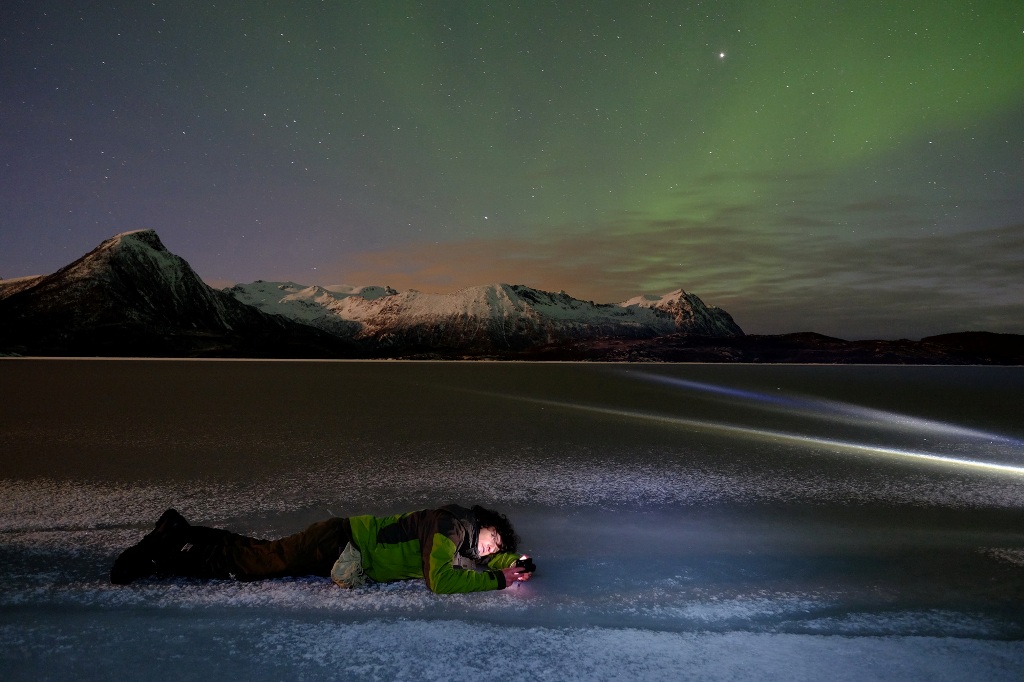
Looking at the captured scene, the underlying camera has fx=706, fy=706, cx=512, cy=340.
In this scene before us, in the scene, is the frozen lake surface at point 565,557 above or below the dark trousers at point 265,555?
below

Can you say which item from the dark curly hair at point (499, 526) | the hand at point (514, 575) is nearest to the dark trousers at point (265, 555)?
the dark curly hair at point (499, 526)

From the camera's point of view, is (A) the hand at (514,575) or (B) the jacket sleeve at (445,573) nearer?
(B) the jacket sleeve at (445,573)

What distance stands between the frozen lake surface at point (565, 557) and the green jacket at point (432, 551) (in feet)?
0.54

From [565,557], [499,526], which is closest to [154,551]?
[499,526]

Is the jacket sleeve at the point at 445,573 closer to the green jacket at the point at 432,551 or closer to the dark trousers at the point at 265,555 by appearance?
the green jacket at the point at 432,551

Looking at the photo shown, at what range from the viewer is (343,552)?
557 centimetres

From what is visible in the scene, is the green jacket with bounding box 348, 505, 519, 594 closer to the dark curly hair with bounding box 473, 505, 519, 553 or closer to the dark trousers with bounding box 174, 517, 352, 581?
the dark curly hair with bounding box 473, 505, 519, 553

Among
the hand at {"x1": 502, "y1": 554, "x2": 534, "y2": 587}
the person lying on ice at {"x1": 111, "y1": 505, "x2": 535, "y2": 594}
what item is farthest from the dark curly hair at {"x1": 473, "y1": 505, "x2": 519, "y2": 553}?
the hand at {"x1": 502, "y1": 554, "x2": 534, "y2": 587}

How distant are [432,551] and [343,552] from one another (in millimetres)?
777

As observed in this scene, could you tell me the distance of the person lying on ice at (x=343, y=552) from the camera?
5.53m

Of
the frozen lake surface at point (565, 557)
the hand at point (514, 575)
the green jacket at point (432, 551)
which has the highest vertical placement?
the green jacket at point (432, 551)

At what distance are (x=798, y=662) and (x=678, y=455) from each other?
872 cm

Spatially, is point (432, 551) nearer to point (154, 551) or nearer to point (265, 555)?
point (265, 555)

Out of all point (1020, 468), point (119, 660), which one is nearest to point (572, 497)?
point (119, 660)
